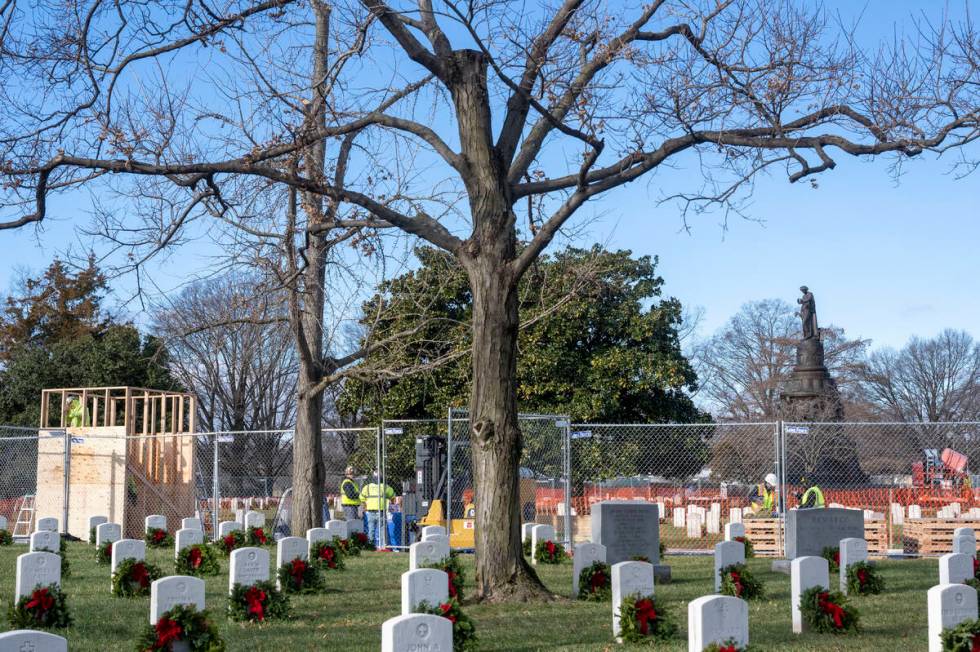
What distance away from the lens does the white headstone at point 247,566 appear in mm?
11266

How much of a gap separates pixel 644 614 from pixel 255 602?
4.11 metres

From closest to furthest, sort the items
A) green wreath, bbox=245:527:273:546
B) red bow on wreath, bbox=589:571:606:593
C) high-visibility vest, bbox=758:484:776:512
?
1. red bow on wreath, bbox=589:571:606:593
2. green wreath, bbox=245:527:273:546
3. high-visibility vest, bbox=758:484:776:512

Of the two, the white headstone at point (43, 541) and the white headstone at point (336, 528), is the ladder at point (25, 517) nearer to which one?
the white headstone at point (43, 541)

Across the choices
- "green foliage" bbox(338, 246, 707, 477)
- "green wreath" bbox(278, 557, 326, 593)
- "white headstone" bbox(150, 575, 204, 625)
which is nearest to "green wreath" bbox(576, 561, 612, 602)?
"green wreath" bbox(278, 557, 326, 593)

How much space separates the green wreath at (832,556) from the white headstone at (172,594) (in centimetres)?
922

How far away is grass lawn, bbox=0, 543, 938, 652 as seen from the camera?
9875 mm

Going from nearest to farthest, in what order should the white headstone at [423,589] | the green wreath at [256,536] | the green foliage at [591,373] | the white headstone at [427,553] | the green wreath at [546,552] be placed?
1. the white headstone at [423,589]
2. the white headstone at [427,553]
3. the green wreath at [546,552]
4. the green wreath at [256,536]
5. the green foliage at [591,373]

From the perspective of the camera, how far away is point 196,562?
609 inches

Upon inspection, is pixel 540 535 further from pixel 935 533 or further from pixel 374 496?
pixel 935 533

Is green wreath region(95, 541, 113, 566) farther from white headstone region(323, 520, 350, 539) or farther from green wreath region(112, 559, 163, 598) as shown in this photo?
green wreath region(112, 559, 163, 598)

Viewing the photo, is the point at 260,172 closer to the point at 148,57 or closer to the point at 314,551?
the point at 148,57

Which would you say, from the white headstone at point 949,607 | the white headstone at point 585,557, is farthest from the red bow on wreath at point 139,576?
the white headstone at point 949,607

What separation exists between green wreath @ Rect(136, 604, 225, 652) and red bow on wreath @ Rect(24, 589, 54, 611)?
2.57 metres

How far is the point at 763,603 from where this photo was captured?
12.7 metres
